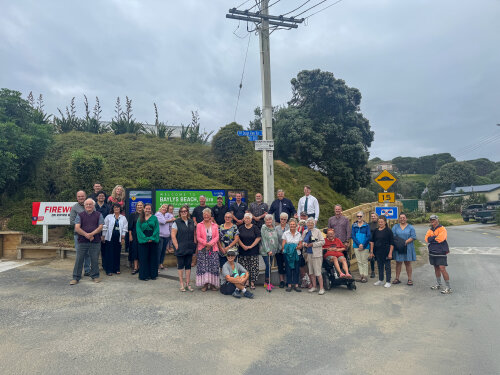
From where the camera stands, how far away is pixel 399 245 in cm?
772

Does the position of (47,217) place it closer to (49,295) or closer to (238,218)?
(49,295)

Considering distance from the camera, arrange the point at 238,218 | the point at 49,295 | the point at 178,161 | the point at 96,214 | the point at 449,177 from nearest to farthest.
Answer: the point at 49,295 < the point at 96,214 < the point at 238,218 < the point at 178,161 < the point at 449,177

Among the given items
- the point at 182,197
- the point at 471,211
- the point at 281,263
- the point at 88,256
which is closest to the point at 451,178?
the point at 471,211

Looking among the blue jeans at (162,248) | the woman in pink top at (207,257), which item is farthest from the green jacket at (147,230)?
the woman in pink top at (207,257)

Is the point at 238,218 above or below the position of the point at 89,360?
above

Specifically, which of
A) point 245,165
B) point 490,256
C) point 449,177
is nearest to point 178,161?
point 245,165

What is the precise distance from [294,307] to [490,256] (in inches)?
400

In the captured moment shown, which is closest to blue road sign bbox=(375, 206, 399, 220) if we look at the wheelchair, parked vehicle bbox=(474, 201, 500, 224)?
the wheelchair

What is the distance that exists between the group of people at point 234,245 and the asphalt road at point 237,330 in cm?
41

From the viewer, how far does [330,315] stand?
5727 mm

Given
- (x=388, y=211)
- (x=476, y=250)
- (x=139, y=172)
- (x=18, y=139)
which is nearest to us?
(x=18, y=139)

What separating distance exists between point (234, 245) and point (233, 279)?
84cm

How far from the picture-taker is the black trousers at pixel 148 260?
7536 mm

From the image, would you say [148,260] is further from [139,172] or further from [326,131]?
[326,131]
